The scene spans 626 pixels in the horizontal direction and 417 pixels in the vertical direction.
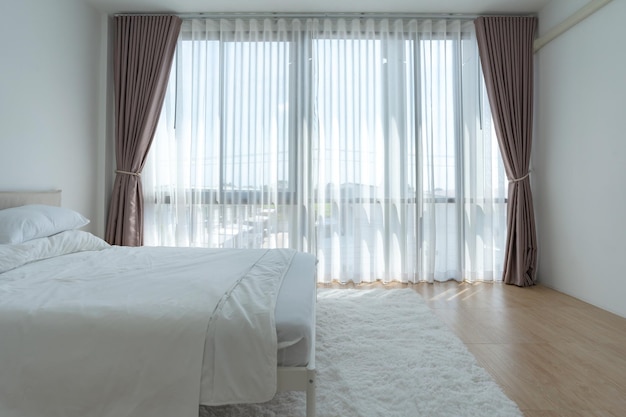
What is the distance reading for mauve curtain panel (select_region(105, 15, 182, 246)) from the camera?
11.5 ft

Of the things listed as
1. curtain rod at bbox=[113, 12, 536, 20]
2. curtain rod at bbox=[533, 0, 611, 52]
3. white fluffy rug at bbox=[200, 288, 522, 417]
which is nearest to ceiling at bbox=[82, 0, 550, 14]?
curtain rod at bbox=[113, 12, 536, 20]

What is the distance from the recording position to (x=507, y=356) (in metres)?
1.99

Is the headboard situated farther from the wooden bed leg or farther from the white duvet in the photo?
the wooden bed leg

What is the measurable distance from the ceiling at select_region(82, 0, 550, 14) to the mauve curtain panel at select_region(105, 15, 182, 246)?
0.46 ft

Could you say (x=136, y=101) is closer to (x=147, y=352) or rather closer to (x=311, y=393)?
(x=147, y=352)

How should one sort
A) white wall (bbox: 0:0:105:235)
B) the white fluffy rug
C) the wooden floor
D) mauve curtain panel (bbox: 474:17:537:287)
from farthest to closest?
mauve curtain panel (bbox: 474:17:537:287) < white wall (bbox: 0:0:105:235) < the wooden floor < the white fluffy rug

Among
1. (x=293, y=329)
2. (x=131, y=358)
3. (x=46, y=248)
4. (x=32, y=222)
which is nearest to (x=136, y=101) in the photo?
(x=32, y=222)

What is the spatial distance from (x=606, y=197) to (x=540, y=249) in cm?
95

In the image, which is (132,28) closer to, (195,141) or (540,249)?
(195,141)

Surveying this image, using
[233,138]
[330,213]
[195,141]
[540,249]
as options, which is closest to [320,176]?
[330,213]

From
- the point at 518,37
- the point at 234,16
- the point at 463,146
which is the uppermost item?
the point at 234,16

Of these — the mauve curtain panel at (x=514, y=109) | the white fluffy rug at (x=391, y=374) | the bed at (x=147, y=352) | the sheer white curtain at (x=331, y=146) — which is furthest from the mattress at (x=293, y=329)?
the mauve curtain panel at (x=514, y=109)

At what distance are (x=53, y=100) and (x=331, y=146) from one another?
2.50 meters

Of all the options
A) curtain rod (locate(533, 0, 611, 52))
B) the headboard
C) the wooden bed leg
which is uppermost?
curtain rod (locate(533, 0, 611, 52))
